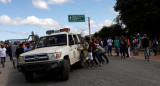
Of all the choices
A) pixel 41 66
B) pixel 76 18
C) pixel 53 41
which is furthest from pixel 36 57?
pixel 76 18

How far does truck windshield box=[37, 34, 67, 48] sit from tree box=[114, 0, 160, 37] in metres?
22.4

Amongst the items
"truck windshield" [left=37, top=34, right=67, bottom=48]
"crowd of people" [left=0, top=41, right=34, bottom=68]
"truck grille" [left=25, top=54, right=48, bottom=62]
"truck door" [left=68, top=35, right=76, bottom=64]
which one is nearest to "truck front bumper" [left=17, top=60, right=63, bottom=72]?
"truck grille" [left=25, top=54, right=48, bottom=62]

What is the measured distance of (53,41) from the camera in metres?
8.32

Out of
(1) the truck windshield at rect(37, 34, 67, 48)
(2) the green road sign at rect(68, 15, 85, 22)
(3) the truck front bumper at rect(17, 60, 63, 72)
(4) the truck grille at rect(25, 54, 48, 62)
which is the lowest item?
(3) the truck front bumper at rect(17, 60, 63, 72)

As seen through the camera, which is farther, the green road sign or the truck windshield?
the green road sign

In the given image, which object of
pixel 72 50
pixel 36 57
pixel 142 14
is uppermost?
pixel 142 14

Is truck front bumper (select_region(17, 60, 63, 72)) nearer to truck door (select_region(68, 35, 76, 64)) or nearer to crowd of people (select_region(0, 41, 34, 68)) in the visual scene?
truck door (select_region(68, 35, 76, 64))

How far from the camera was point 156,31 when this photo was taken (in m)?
32.2

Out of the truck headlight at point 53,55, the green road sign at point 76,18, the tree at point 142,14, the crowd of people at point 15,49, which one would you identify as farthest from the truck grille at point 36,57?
the tree at point 142,14

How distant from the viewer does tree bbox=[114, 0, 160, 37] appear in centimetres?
2772

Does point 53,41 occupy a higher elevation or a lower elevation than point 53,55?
higher

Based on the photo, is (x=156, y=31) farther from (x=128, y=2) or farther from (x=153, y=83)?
(x=153, y=83)

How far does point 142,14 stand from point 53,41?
80.7ft

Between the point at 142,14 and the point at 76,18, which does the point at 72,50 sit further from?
the point at 142,14
